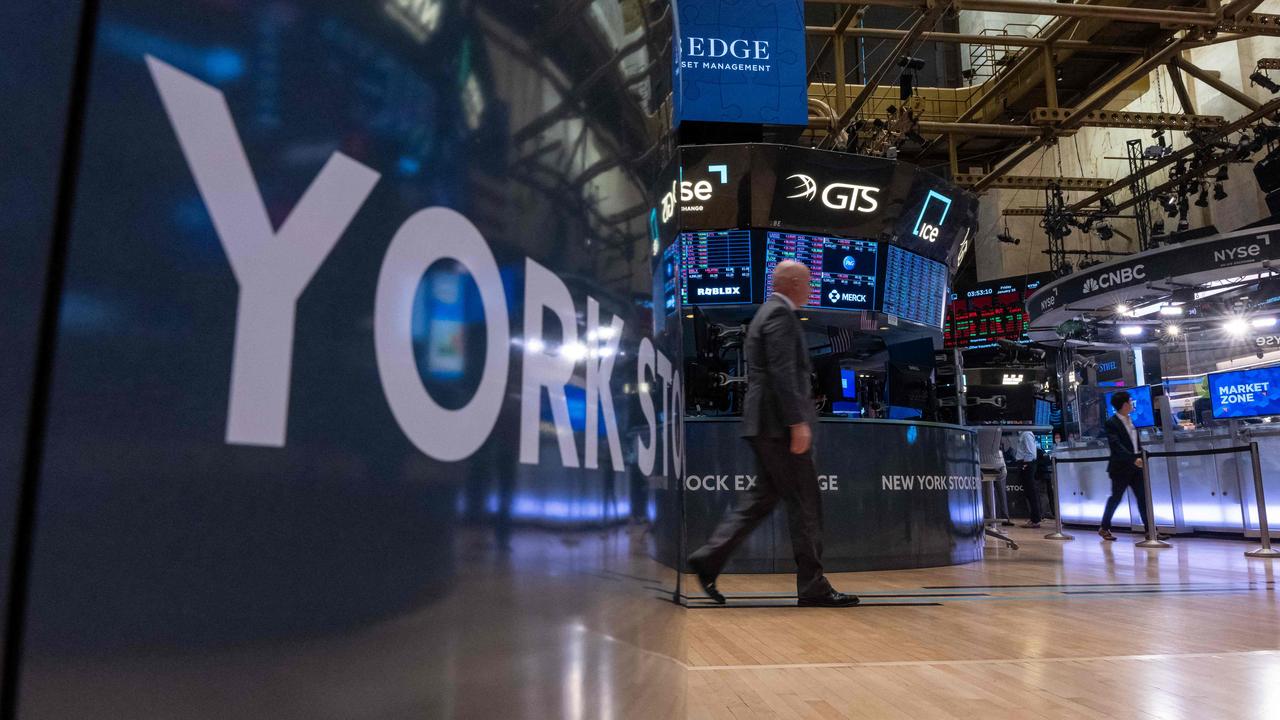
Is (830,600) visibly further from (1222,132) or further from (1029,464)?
(1222,132)

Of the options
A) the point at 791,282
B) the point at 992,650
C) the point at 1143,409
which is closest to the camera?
the point at 992,650

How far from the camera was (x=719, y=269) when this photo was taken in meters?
6.34

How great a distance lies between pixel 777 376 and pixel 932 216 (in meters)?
4.55

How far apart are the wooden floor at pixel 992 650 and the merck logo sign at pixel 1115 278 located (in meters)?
4.83

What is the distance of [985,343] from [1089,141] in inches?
186

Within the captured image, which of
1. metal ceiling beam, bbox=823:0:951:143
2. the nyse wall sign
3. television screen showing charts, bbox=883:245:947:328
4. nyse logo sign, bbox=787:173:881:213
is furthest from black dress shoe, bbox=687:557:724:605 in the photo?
metal ceiling beam, bbox=823:0:951:143

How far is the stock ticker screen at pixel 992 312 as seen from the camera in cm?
1478

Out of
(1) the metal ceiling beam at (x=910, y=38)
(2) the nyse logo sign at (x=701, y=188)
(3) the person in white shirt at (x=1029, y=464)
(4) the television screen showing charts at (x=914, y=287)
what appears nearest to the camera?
(2) the nyse logo sign at (x=701, y=188)

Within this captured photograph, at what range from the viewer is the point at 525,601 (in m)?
0.67

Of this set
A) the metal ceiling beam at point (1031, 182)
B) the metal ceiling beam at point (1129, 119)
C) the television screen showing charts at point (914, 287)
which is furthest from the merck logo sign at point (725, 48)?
the metal ceiling beam at point (1031, 182)

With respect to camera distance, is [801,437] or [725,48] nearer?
[801,437]

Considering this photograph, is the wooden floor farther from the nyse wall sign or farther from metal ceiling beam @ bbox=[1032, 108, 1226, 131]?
metal ceiling beam @ bbox=[1032, 108, 1226, 131]

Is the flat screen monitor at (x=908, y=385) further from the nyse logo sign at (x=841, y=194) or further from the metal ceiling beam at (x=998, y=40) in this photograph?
the metal ceiling beam at (x=998, y=40)

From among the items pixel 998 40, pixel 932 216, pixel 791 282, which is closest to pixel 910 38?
pixel 998 40
